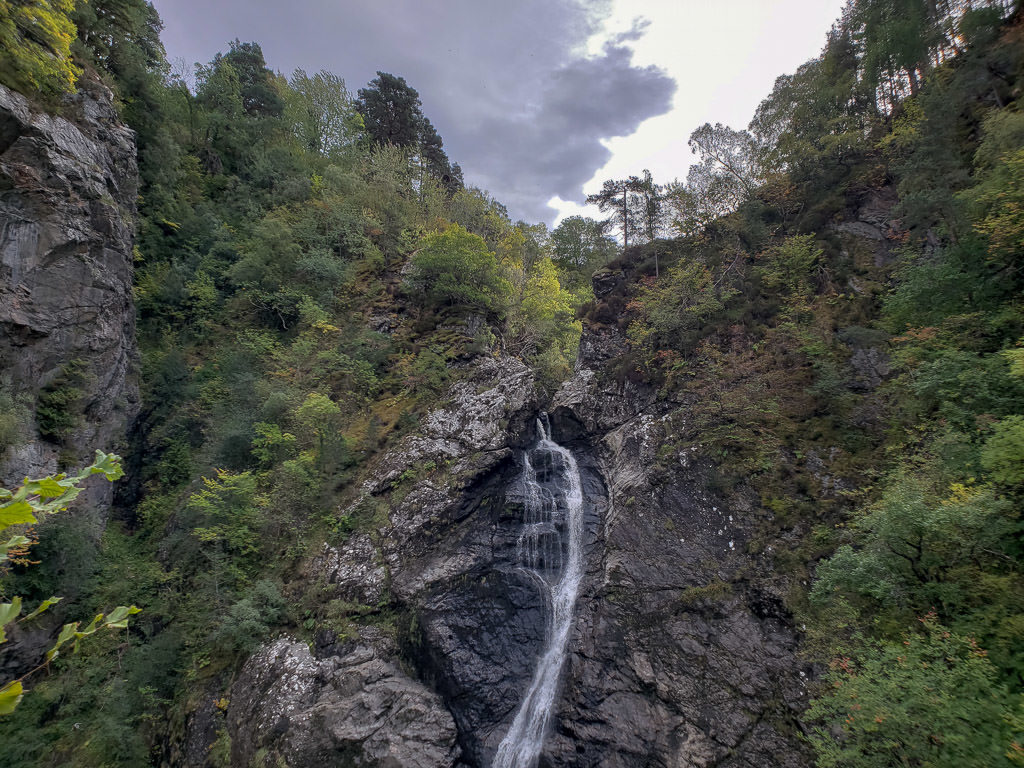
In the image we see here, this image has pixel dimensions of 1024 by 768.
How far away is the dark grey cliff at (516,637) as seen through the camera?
10.1 meters

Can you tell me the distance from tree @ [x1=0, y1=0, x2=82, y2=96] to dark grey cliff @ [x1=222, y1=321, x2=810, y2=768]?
47.7ft

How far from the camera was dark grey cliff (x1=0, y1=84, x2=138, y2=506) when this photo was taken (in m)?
12.3

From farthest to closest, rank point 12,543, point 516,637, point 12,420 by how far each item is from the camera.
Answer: point 516,637, point 12,420, point 12,543

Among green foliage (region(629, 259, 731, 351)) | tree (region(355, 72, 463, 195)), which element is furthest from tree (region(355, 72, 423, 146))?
green foliage (region(629, 259, 731, 351))

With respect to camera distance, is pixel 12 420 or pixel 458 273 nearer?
pixel 12 420

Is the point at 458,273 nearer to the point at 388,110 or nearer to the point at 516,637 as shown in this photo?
the point at 516,637

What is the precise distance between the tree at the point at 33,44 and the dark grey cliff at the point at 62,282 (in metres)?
0.66

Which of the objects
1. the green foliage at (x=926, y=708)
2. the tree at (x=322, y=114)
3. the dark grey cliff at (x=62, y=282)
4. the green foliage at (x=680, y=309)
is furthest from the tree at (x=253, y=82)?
the green foliage at (x=926, y=708)

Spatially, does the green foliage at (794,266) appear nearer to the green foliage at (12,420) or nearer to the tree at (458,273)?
the tree at (458,273)

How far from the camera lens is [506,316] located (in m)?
23.6

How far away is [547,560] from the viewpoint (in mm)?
14828

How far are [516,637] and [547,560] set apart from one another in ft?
8.08

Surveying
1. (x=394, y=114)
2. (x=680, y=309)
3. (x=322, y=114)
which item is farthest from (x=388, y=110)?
(x=680, y=309)

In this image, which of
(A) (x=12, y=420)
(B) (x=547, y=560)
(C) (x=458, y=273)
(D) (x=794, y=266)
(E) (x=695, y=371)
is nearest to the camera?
(A) (x=12, y=420)
